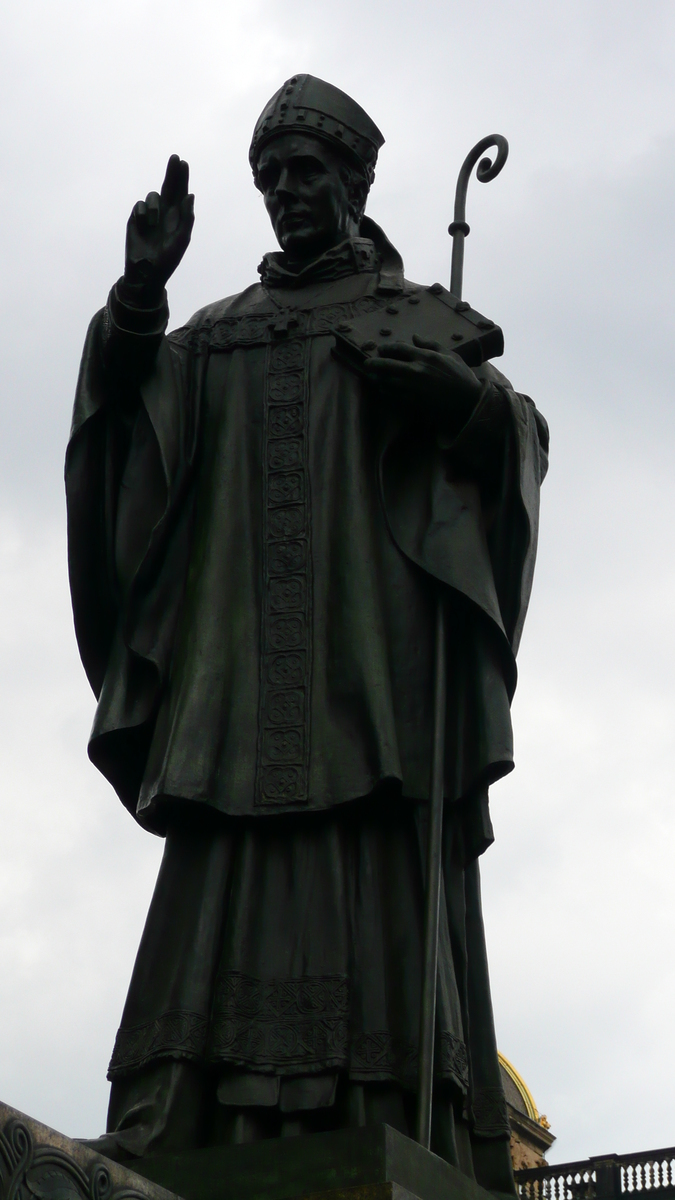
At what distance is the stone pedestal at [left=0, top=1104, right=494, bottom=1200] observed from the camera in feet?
20.9

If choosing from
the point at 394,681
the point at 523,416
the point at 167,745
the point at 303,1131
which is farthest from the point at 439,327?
the point at 303,1131

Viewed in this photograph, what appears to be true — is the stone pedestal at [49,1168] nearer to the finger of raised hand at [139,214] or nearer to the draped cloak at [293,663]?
the draped cloak at [293,663]

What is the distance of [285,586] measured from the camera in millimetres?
8523

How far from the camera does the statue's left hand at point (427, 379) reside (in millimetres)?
8547

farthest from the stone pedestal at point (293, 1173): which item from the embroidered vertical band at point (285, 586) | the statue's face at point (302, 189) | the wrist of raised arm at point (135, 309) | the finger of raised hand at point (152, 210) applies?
the statue's face at point (302, 189)

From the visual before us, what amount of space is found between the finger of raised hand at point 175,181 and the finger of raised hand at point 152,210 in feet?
0.13

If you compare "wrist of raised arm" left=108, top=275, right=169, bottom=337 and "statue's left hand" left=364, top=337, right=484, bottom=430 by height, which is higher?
"wrist of raised arm" left=108, top=275, right=169, bottom=337

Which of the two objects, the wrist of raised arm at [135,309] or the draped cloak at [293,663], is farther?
the wrist of raised arm at [135,309]

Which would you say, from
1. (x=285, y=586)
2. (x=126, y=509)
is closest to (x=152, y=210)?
(x=126, y=509)

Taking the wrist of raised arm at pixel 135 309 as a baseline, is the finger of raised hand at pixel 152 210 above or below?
above

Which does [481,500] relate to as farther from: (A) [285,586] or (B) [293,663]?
(B) [293,663]

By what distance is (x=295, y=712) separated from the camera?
27.1ft

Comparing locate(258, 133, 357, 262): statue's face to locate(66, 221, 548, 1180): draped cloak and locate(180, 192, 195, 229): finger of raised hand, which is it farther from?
locate(180, 192, 195, 229): finger of raised hand

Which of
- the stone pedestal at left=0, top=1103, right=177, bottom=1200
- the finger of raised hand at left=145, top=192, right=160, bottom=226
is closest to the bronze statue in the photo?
the finger of raised hand at left=145, top=192, right=160, bottom=226
